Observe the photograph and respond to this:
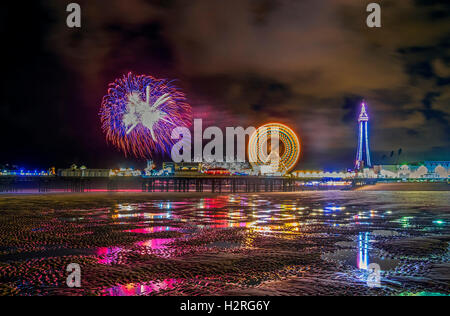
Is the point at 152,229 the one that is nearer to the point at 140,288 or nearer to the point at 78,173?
the point at 140,288

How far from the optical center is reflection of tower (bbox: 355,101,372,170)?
176500mm

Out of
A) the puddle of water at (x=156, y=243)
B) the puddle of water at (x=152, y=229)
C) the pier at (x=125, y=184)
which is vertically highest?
the puddle of water at (x=156, y=243)

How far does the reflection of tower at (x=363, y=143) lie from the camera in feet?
579

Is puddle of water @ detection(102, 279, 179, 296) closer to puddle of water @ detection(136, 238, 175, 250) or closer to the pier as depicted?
puddle of water @ detection(136, 238, 175, 250)

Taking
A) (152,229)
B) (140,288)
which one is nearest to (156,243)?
(152,229)

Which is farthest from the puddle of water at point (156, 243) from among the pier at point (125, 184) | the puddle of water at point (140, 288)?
the pier at point (125, 184)

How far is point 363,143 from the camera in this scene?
7200 inches

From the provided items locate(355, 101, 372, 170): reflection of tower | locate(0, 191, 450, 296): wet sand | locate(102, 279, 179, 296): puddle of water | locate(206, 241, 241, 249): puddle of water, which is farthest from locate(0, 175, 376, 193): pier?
locate(355, 101, 372, 170): reflection of tower

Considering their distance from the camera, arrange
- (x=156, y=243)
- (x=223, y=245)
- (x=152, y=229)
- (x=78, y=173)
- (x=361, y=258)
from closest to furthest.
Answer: (x=361, y=258), (x=223, y=245), (x=156, y=243), (x=152, y=229), (x=78, y=173)

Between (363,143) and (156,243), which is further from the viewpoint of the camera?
(363,143)

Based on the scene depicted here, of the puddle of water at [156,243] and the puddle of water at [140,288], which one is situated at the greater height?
the puddle of water at [140,288]

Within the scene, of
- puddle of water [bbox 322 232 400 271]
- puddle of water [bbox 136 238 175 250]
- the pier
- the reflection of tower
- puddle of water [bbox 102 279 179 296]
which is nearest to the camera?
puddle of water [bbox 102 279 179 296]

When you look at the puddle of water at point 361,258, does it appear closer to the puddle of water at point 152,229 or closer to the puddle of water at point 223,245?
the puddle of water at point 223,245
